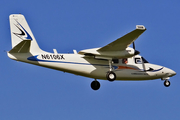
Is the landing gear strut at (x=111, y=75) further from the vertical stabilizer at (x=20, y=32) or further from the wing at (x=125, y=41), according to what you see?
the vertical stabilizer at (x=20, y=32)

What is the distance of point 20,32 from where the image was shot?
3294cm

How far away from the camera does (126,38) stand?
3089 centimetres

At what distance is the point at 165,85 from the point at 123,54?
651cm

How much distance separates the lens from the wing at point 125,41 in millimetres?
29811

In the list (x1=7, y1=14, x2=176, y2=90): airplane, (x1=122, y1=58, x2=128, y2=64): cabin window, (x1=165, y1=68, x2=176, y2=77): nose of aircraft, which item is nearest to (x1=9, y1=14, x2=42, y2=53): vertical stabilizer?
(x1=7, y1=14, x2=176, y2=90): airplane

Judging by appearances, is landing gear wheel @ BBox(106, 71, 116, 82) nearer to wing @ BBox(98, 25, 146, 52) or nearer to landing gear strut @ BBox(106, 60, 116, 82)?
landing gear strut @ BBox(106, 60, 116, 82)

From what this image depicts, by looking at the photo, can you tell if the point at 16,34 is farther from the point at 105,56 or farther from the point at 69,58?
the point at 105,56

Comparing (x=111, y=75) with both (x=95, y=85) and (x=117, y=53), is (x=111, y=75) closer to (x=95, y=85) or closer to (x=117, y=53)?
(x=117, y=53)

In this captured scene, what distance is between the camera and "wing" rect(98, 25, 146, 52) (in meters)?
29.8

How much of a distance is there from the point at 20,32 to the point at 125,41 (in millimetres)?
8688

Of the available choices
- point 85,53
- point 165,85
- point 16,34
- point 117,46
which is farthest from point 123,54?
point 16,34

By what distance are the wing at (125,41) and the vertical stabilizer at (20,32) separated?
18.1ft

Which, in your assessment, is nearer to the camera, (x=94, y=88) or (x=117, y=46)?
(x=117, y=46)

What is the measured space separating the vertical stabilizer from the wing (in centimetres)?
552
